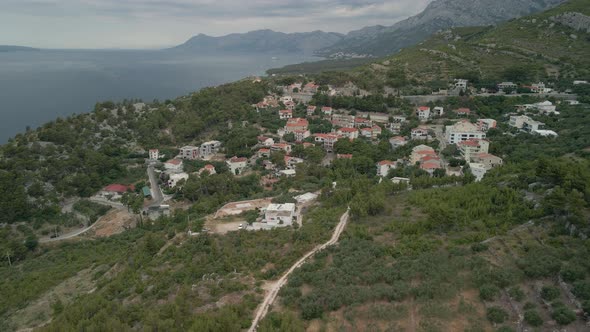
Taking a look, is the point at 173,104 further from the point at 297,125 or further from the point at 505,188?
the point at 505,188

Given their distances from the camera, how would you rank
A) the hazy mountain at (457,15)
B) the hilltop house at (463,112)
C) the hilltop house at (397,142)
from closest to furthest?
the hilltop house at (397,142) < the hilltop house at (463,112) < the hazy mountain at (457,15)

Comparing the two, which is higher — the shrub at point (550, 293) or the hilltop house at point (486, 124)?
the hilltop house at point (486, 124)

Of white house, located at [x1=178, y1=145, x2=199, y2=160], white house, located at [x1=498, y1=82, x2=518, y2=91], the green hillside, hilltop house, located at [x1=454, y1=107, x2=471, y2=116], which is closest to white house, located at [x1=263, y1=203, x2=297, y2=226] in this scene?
white house, located at [x1=178, y1=145, x2=199, y2=160]

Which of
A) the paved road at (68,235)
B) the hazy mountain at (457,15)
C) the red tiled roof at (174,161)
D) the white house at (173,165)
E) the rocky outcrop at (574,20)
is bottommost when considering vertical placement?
the paved road at (68,235)

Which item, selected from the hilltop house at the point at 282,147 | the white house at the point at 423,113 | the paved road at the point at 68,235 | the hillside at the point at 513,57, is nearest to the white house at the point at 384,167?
the hilltop house at the point at 282,147

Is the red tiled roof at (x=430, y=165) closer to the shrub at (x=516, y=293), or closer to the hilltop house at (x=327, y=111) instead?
the hilltop house at (x=327, y=111)

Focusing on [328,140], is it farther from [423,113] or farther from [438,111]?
[438,111]
